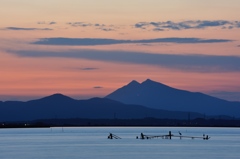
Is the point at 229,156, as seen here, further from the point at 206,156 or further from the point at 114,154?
the point at 114,154

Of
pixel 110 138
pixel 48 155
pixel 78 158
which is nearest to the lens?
pixel 78 158

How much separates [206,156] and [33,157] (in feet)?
69.1

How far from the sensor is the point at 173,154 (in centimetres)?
9694

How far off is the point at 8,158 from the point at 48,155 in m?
6.13

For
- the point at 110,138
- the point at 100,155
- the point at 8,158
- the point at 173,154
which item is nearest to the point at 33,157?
the point at 8,158

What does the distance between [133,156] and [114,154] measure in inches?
222

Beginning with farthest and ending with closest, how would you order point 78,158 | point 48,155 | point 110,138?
point 110,138 < point 48,155 < point 78,158

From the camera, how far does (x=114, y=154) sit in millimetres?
96250

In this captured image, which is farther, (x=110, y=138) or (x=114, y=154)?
(x=110, y=138)

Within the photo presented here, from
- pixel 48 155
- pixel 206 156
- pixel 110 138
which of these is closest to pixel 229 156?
pixel 206 156

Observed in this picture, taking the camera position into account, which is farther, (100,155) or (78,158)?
(100,155)

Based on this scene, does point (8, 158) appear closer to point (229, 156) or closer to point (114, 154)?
point (114, 154)

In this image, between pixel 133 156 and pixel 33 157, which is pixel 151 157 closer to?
pixel 133 156

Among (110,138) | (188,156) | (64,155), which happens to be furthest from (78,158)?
(110,138)
